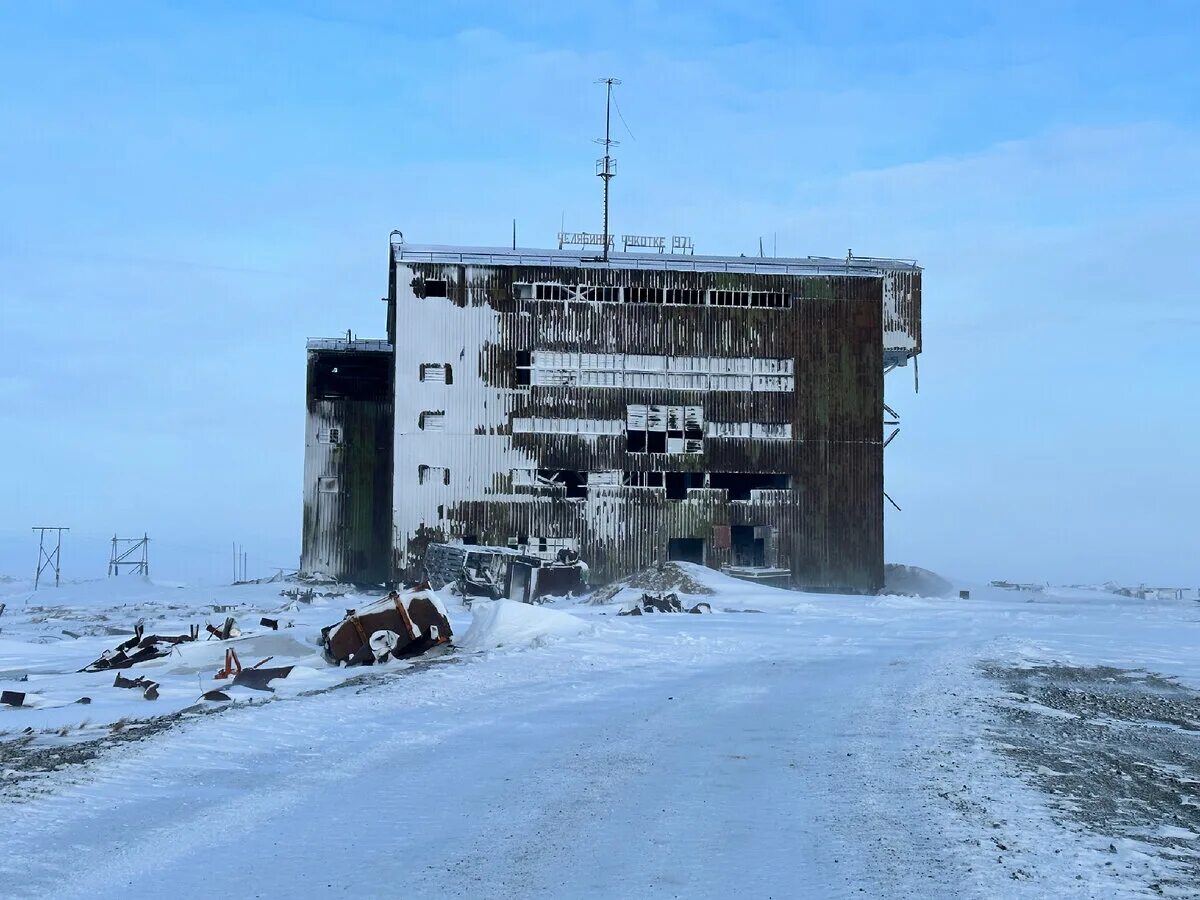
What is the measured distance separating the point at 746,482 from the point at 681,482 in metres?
2.46

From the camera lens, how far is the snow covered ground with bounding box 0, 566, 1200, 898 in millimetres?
6398

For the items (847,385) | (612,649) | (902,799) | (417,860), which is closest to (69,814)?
(417,860)

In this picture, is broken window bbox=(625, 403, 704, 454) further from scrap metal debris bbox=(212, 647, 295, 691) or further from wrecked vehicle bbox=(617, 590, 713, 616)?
scrap metal debris bbox=(212, 647, 295, 691)

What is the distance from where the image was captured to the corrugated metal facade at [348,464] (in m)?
46.0

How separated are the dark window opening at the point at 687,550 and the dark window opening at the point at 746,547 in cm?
121

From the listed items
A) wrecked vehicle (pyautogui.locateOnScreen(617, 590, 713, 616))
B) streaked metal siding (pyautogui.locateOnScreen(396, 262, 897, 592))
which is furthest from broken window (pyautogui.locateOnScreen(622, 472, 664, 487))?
wrecked vehicle (pyautogui.locateOnScreen(617, 590, 713, 616))

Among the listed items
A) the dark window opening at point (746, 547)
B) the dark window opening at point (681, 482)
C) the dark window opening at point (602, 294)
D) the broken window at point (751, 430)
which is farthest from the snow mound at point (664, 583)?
the dark window opening at point (602, 294)

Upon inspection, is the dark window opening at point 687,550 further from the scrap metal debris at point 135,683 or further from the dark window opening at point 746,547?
the scrap metal debris at point 135,683

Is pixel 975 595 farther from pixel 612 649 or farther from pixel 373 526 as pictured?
pixel 612 649

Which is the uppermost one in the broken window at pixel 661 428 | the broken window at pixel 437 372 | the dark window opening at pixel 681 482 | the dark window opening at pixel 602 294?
the dark window opening at pixel 602 294

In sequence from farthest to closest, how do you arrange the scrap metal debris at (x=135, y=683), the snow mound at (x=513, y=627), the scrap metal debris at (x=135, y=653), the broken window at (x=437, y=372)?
the broken window at (x=437, y=372) < the snow mound at (x=513, y=627) < the scrap metal debris at (x=135, y=653) < the scrap metal debris at (x=135, y=683)

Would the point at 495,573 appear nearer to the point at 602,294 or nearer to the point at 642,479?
the point at 642,479

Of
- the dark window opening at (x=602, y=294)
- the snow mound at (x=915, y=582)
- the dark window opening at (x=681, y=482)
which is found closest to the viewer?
the dark window opening at (x=602, y=294)

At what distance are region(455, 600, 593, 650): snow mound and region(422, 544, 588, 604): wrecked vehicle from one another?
47.3 ft
